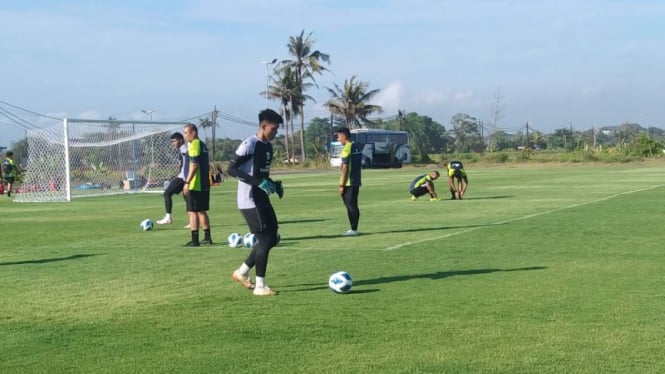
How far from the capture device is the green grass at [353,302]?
6.34 meters

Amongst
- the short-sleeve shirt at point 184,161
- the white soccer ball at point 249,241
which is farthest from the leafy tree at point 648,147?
the white soccer ball at point 249,241

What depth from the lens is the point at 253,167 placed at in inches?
372

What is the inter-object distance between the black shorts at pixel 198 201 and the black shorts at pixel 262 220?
15.1 ft

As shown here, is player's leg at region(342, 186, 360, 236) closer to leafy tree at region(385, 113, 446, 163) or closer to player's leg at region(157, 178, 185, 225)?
player's leg at region(157, 178, 185, 225)

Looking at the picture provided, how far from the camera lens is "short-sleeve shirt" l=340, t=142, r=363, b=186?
1512cm

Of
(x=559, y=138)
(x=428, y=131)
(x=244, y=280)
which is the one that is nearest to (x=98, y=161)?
(x=244, y=280)

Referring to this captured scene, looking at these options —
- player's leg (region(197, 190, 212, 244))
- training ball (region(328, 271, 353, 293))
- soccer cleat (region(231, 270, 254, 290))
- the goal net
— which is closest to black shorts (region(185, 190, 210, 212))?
player's leg (region(197, 190, 212, 244))

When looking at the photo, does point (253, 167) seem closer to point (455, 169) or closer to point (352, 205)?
point (352, 205)

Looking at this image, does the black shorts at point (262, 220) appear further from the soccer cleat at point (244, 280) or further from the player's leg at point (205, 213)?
the player's leg at point (205, 213)

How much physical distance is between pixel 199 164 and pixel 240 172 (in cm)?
471

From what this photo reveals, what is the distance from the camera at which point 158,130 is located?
129ft

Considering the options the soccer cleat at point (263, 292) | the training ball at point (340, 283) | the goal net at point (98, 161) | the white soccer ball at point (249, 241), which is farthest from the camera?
the goal net at point (98, 161)

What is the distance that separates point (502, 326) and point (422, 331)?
2.34 ft

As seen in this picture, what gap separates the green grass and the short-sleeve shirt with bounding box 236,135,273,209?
988 mm
